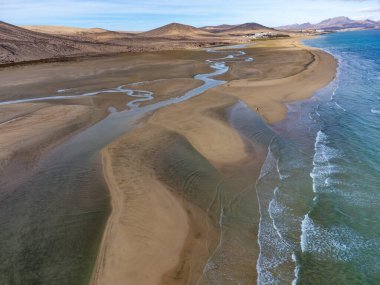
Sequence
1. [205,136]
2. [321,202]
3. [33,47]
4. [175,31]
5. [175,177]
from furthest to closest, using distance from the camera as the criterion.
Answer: [175,31], [33,47], [205,136], [175,177], [321,202]

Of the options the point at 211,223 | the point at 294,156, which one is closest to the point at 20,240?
the point at 211,223

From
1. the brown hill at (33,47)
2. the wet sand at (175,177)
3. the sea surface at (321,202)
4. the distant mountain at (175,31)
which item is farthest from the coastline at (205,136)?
the distant mountain at (175,31)

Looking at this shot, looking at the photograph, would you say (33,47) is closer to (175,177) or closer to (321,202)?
(175,177)

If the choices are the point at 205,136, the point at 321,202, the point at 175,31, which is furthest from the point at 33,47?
the point at 175,31

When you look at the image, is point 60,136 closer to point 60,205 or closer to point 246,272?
point 60,205

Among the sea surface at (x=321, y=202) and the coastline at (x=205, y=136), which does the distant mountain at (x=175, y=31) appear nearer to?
the coastline at (x=205, y=136)

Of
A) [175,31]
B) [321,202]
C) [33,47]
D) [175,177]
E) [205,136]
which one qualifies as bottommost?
[175,31]
